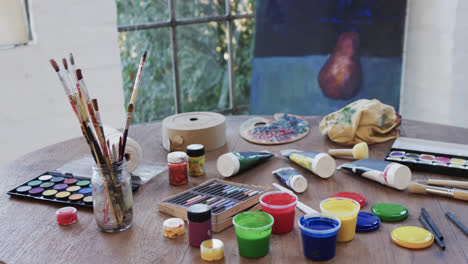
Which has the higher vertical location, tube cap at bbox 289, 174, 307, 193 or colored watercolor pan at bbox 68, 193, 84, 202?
tube cap at bbox 289, 174, 307, 193

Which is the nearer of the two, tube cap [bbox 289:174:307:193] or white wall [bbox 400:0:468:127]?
tube cap [bbox 289:174:307:193]

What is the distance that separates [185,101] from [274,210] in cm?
208

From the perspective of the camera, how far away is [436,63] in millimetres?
2371

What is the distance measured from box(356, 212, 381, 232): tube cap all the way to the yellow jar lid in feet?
0.13

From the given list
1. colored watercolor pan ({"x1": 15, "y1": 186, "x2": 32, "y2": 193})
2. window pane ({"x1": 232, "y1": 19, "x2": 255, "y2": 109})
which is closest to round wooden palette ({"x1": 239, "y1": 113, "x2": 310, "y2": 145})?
colored watercolor pan ({"x1": 15, "y1": 186, "x2": 32, "y2": 193})

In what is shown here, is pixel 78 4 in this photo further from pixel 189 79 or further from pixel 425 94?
pixel 425 94

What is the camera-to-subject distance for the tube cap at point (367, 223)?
0.96m

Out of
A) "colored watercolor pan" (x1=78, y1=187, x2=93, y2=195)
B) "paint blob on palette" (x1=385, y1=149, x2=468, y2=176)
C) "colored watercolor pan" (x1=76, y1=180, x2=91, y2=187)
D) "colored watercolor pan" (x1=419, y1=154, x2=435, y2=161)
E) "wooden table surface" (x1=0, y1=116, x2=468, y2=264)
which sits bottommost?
"wooden table surface" (x1=0, y1=116, x2=468, y2=264)

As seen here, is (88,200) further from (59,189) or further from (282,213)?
(282,213)

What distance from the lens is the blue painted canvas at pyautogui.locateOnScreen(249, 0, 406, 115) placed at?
7.80 ft

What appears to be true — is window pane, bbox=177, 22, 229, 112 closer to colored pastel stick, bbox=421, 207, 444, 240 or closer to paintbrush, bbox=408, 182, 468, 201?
paintbrush, bbox=408, 182, 468, 201

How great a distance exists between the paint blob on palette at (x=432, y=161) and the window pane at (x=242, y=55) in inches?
68.2

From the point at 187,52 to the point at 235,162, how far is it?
5.55 feet

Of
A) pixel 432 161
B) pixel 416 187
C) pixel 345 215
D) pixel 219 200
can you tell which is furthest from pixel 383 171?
pixel 219 200
